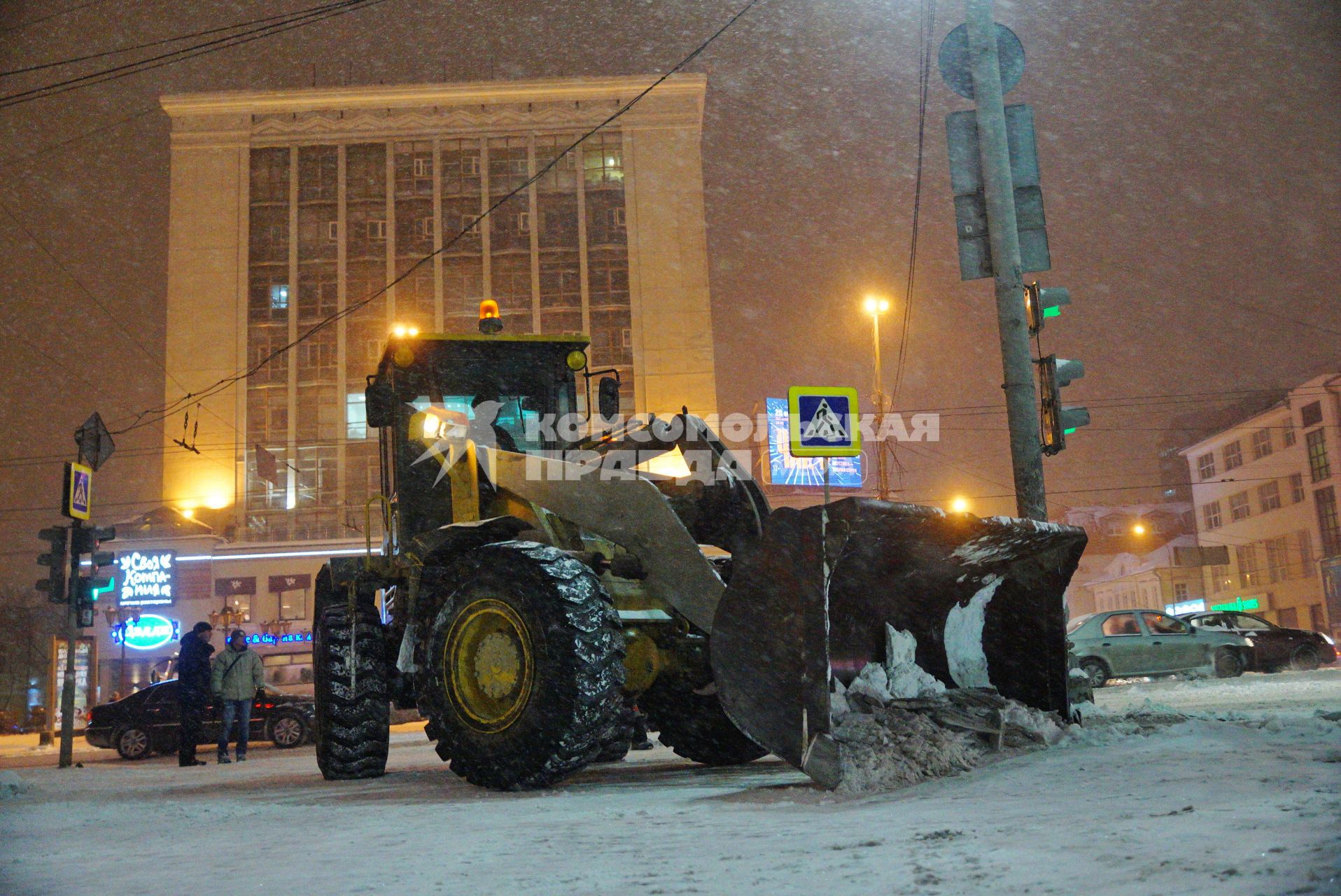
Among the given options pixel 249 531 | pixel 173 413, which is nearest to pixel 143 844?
pixel 249 531

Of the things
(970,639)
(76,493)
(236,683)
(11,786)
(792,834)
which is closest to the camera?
(792,834)

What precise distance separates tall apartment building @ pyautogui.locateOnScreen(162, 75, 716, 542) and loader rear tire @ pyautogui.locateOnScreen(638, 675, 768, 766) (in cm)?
4377

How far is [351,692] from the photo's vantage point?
8008 mm

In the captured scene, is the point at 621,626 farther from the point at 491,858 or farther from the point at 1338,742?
the point at 1338,742

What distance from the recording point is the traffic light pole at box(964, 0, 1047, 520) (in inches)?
342

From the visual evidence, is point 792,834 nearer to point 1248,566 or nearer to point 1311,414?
point 1311,414

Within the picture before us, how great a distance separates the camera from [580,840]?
4.28 m

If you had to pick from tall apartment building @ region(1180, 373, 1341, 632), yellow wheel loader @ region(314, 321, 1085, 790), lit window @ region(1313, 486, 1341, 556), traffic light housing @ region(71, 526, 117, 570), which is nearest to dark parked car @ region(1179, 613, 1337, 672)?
yellow wheel loader @ region(314, 321, 1085, 790)

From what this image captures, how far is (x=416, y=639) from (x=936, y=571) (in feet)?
→ 10.4

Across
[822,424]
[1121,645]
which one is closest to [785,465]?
[1121,645]

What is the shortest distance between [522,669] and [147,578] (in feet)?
104

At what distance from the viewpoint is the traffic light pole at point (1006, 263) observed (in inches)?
342

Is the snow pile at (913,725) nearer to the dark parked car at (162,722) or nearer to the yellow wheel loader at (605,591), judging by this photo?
the yellow wheel loader at (605,591)

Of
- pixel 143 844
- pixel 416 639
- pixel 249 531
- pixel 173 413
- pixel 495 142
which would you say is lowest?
pixel 143 844
